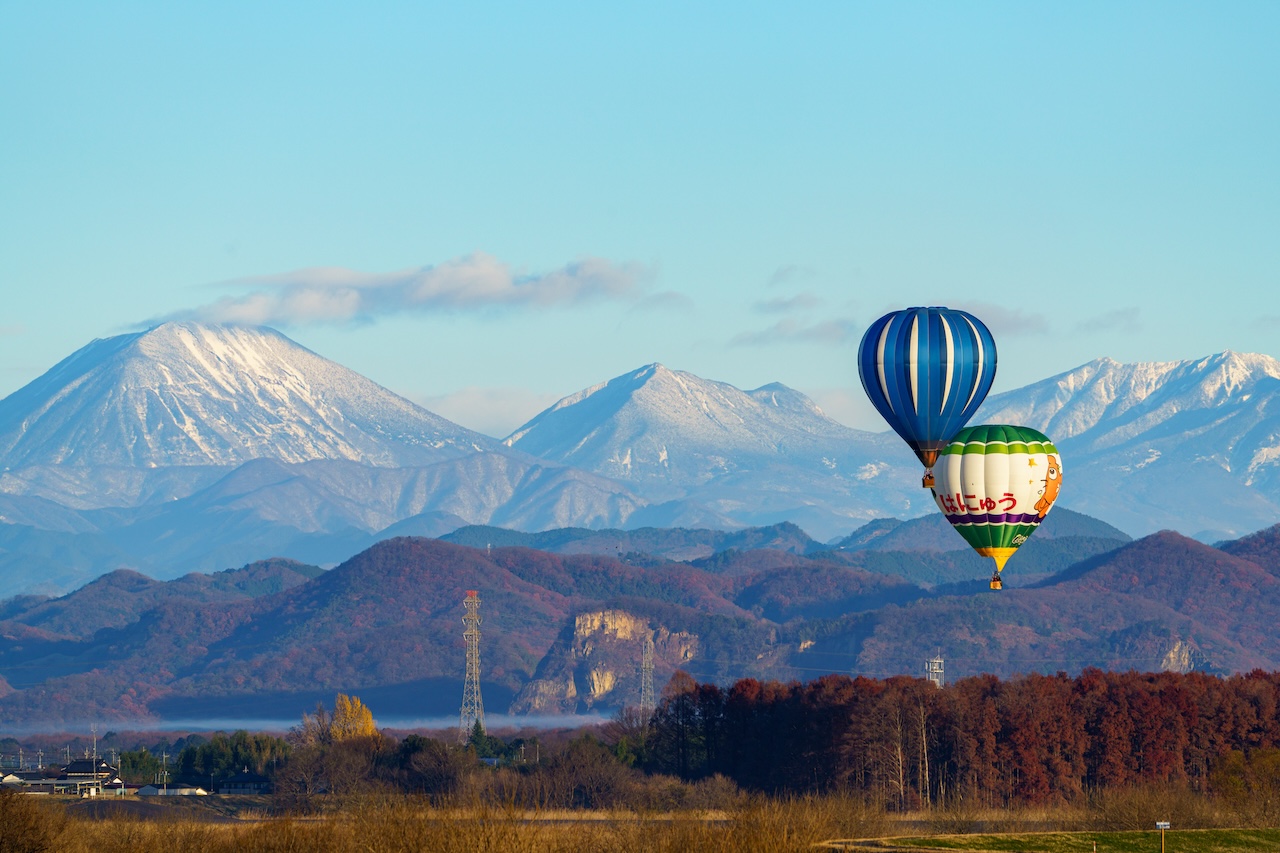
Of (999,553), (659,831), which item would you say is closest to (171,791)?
(999,553)

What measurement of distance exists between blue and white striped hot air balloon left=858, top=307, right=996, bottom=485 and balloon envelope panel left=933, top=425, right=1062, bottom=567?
1.06m

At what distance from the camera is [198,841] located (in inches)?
3617

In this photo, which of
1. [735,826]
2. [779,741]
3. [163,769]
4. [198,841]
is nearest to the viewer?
[735,826]

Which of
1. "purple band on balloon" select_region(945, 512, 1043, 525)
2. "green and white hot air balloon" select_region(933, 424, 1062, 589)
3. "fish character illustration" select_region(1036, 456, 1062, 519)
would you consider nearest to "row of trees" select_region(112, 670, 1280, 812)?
"fish character illustration" select_region(1036, 456, 1062, 519)

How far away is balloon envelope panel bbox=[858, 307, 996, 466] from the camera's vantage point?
100750mm

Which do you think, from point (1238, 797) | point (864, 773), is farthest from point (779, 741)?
point (1238, 797)

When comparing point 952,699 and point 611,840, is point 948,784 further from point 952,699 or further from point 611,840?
point 611,840

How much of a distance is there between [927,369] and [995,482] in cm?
614

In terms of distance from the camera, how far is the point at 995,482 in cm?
10100

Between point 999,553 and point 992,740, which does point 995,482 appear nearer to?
point 999,553

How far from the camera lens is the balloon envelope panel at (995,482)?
101 meters

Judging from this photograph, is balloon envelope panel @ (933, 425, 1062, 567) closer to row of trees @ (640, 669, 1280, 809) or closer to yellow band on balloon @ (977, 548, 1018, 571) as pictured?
yellow band on balloon @ (977, 548, 1018, 571)

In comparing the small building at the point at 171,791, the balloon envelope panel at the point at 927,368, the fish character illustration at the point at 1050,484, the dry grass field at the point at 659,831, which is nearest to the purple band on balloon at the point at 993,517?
the fish character illustration at the point at 1050,484

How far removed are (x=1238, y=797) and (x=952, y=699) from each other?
3306cm
